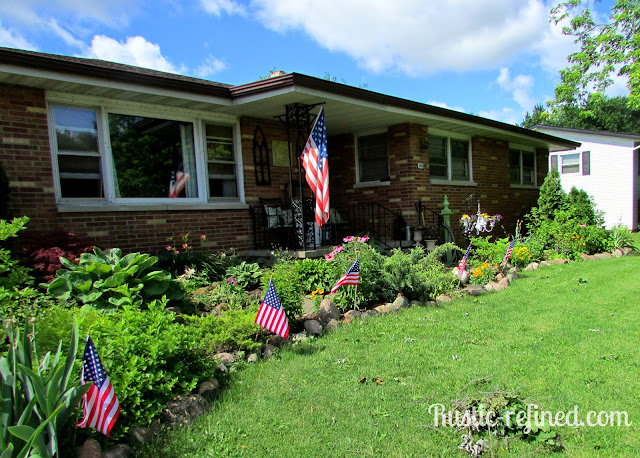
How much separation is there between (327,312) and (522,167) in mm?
11353

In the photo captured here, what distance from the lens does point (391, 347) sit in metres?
4.15

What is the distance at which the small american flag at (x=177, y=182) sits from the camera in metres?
7.54

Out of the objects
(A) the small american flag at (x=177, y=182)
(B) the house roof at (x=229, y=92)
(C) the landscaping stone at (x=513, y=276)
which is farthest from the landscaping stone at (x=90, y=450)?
(C) the landscaping stone at (x=513, y=276)

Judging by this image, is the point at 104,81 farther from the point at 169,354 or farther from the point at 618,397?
the point at 618,397

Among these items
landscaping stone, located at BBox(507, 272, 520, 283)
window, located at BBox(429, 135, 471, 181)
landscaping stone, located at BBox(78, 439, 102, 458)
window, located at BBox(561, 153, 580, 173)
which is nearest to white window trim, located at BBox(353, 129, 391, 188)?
window, located at BBox(429, 135, 471, 181)

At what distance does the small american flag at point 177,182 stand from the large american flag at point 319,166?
215 centimetres

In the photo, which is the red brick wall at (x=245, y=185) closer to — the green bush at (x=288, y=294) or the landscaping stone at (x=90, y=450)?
the green bush at (x=288, y=294)

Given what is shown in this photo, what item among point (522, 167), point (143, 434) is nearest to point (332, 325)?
point (143, 434)

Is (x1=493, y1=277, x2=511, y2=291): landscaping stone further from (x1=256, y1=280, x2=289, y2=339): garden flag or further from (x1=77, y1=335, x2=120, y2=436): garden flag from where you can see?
(x1=77, y1=335, x2=120, y2=436): garden flag

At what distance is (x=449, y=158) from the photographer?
1092cm

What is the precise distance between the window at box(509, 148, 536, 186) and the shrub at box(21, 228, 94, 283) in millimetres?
11736

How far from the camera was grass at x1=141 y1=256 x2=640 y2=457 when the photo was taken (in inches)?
101

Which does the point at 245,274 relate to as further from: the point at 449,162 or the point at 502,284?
the point at 449,162

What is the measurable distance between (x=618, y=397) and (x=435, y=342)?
156 cm
